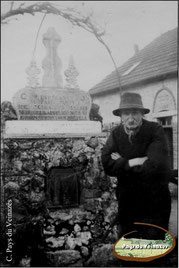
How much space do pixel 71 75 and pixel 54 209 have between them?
1.44m

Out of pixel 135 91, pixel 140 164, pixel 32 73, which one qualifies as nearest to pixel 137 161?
pixel 140 164

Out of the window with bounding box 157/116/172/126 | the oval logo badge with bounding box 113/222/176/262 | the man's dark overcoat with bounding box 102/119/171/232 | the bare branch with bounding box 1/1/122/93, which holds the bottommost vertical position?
the oval logo badge with bounding box 113/222/176/262

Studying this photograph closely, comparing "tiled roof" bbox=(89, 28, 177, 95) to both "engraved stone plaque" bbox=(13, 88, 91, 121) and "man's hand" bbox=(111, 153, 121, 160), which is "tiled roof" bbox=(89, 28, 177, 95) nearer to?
"engraved stone plaque" bbox=(13, 88, 91, 121)

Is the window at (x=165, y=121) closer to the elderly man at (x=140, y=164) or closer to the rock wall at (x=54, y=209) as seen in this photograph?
the elderly man at (x=140, y=164)

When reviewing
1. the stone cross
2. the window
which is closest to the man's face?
the window

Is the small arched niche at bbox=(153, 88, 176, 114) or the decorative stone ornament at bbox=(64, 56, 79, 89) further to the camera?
the small arched niche at bbox=(153, 88, 176, 114)

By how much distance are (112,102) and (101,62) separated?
445 mm

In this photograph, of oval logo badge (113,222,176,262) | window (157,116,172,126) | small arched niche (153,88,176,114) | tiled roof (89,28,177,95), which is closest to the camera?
oval logo badge (113,222,176,262)

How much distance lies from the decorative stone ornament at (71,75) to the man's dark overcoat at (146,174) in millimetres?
677

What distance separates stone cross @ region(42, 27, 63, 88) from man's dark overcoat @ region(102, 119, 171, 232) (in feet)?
2.77

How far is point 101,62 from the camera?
2895 millimetres

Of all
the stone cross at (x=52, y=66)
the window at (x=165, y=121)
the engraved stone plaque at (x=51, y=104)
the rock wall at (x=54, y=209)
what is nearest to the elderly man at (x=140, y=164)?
the window at (x=165, y=121)

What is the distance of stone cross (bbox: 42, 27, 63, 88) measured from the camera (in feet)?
9.13

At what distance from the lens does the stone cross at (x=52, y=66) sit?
9.13 ft
